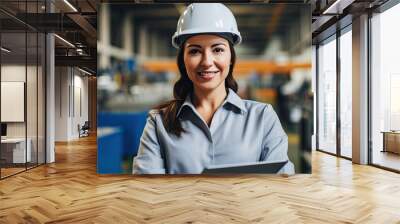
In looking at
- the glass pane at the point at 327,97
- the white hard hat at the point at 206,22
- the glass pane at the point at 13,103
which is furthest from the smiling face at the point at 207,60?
the glass pane at the point at 327,97

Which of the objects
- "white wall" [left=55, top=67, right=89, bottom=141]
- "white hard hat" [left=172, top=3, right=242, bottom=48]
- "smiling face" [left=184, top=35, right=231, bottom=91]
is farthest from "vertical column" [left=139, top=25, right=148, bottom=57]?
"white wall" [left=55, top=67, right=89, bottom=141]

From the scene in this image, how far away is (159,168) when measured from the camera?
19.5ft

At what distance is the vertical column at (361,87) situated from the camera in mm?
8031

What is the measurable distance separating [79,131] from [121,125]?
11768mm

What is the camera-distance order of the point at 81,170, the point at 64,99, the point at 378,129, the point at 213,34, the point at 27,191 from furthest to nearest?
the point at 64,99
the point at 378,129
the point at 81,170
the point at 213,34
the point at 27,191

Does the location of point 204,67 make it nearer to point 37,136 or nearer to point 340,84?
point 37,136

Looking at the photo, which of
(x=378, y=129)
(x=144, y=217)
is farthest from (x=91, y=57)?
(x=144, y=217)

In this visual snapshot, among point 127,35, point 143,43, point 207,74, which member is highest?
point 127,35

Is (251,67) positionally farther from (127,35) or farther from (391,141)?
(391,141)

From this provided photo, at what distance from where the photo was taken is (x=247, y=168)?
19.6ft

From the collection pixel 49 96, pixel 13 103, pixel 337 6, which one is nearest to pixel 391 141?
pixel 337 6

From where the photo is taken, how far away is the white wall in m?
15.2

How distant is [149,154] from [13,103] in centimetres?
294

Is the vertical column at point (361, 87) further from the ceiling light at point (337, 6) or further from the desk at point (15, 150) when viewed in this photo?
the desk at point (15, 150)
